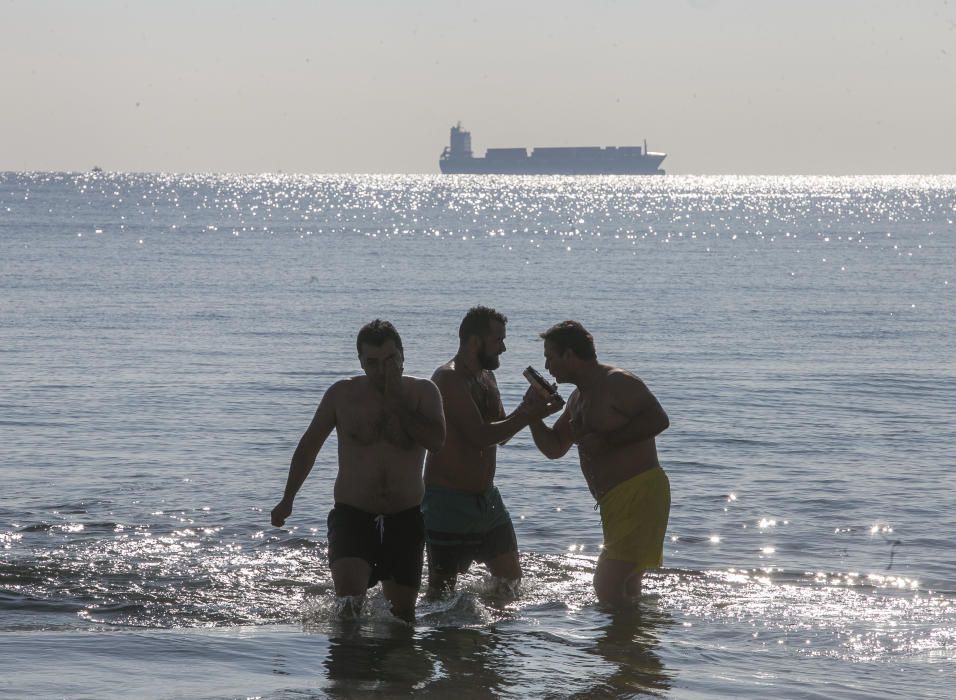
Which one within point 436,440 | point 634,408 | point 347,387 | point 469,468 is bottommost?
point 469,468

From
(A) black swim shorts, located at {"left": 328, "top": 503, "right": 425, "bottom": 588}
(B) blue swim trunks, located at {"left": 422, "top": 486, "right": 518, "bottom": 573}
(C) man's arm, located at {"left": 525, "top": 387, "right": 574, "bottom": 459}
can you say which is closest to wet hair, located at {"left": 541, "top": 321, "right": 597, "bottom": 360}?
(C) man's arm, located at {"left": 525, "top": 387, "right": 574, "bottom": 459}

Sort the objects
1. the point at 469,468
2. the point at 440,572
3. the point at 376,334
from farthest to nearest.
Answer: the point at 440,572, the point at 469,468, the point at 376,334

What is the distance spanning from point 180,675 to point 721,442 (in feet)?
32.9

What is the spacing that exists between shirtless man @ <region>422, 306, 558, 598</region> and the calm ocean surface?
1.25ft

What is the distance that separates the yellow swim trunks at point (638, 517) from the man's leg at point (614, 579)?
1.6 inches

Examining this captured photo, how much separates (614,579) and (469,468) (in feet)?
3.47

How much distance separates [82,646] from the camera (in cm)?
709

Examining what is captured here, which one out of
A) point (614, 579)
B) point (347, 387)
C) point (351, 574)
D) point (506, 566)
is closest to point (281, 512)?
point (351, 574)

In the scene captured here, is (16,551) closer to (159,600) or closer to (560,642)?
(159,600)

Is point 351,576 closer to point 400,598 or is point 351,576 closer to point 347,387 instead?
point 400,598

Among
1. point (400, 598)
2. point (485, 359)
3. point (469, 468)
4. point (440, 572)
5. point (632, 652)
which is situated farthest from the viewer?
point (440, 572)

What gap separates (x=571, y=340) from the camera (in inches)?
284

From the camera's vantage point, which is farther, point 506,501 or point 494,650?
point 506,501

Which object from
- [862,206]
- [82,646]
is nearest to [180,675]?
[82,646]
